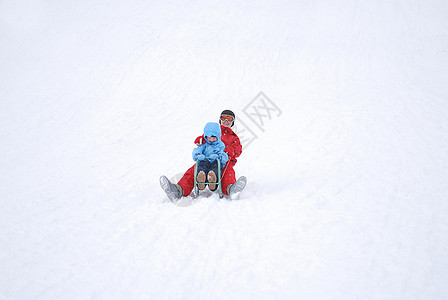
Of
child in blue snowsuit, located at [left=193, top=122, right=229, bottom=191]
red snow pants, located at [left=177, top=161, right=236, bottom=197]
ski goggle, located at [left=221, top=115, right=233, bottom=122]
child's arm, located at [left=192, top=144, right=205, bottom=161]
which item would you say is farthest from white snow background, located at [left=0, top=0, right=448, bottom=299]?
ski goggle, located at [left=221, top=115, right=233, bottom=122]

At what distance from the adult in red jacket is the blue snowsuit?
7 centimetres

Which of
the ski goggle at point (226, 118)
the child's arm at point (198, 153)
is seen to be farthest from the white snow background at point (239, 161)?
the ski goggle at point (226, 118)

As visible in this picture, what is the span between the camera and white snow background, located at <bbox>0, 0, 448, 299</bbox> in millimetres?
2000

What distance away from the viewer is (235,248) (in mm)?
2240

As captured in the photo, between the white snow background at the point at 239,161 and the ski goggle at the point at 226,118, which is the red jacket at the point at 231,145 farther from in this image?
the white snow background at the point at 239,161

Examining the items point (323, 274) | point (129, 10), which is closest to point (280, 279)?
point (323, 274)

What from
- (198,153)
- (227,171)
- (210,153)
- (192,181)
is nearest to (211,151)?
(210,153)

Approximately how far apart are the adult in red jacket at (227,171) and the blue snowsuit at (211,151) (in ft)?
0.24

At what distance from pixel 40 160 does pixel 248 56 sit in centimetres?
746

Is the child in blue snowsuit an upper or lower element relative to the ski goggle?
lower

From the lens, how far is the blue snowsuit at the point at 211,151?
3.33 meters

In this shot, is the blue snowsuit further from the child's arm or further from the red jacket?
the red jacket

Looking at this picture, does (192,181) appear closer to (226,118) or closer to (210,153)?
(210,153)

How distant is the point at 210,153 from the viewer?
3432 millimetres
